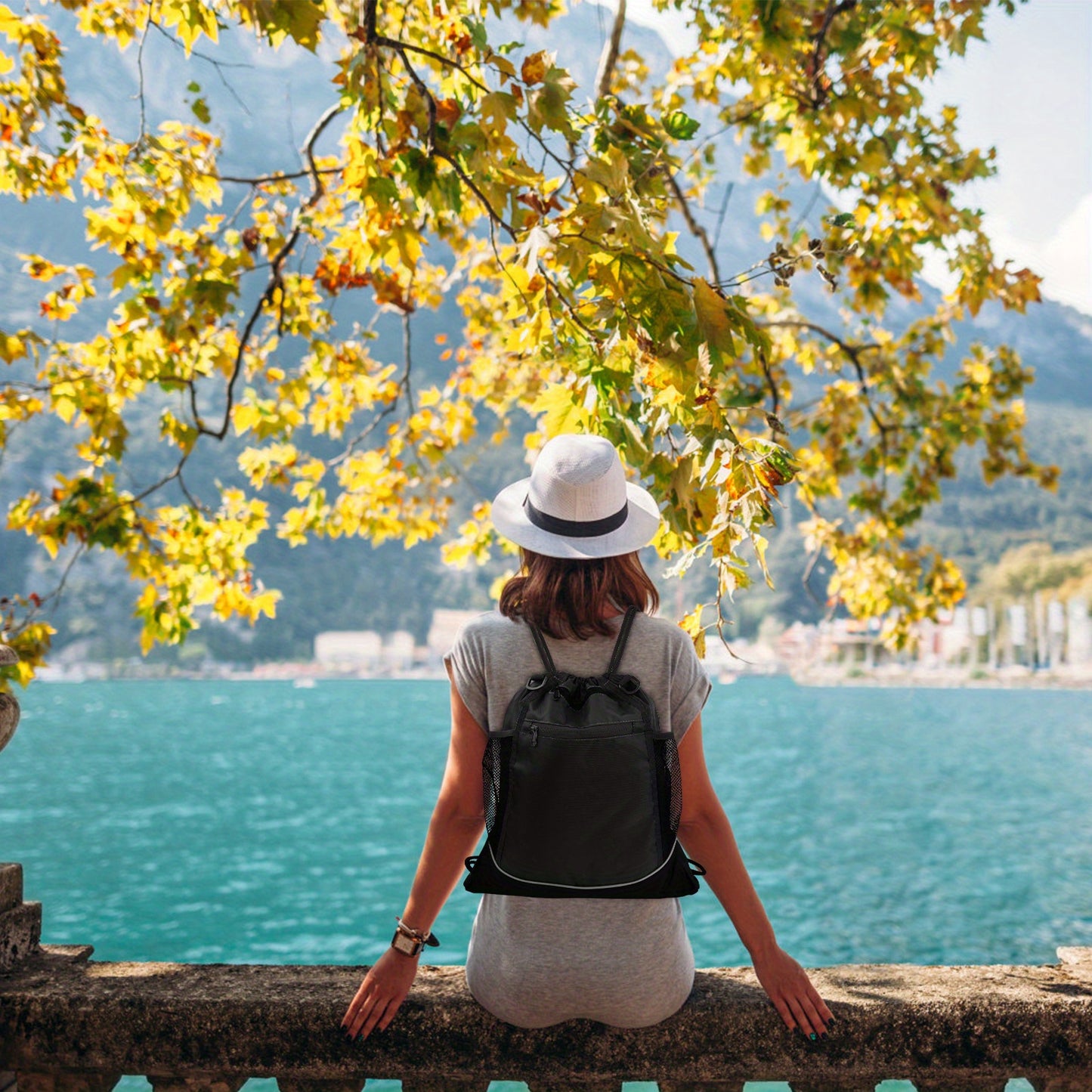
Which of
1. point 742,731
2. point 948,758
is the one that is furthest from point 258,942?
point 742,731

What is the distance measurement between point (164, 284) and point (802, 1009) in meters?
5.58

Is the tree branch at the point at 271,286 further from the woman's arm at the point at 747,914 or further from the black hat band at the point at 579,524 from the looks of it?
the woman's arm at the point at 747,914

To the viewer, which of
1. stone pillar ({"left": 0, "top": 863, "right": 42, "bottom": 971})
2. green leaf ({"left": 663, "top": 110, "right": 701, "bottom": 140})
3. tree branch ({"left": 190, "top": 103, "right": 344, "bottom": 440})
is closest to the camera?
stone pillar ({"left": 0, "top": 863, "right": 42, "bottom": 971})

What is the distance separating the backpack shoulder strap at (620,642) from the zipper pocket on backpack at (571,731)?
128 mm

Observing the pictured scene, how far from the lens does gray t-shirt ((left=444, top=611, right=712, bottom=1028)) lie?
2.09 metres

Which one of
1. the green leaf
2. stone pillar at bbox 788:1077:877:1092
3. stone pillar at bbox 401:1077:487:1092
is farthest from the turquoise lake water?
the green leaf

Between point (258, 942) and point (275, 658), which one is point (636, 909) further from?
point (275, 658)

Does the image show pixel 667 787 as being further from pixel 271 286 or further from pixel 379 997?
pixel 271 286

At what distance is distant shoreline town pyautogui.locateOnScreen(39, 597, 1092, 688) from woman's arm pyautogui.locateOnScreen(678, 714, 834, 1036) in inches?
4421

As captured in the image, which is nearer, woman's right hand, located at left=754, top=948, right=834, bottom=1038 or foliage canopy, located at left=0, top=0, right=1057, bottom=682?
woman's right hand, located at left=754, top=948, right=834, bottom=1038

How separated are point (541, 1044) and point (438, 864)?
→ 454 mm

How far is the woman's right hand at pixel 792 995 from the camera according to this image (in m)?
2.21

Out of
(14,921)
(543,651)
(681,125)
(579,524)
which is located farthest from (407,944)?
(681,125)

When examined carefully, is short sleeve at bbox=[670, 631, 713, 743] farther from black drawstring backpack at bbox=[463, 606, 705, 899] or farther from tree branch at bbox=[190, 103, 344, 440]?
tree branch at bbox=[190, 103, 344, 440]
